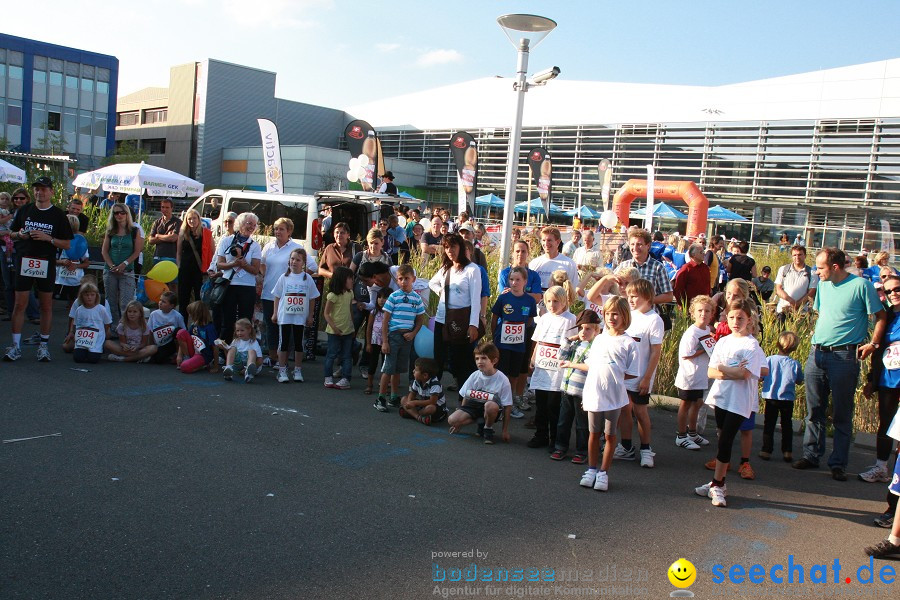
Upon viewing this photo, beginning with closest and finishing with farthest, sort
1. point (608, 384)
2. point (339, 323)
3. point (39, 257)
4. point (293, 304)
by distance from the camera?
point (608, 384)
point (39, 257)
point (339, 323)
point (293, 304)

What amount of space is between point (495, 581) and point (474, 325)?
371 centimetres

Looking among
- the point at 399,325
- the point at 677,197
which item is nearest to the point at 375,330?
the point at 399,325

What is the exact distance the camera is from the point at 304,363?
991 cm

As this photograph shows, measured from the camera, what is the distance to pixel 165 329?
9023 millimetres

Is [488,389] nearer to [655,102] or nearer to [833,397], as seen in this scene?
[833,397]

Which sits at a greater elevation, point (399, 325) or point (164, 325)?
point (399, 325)

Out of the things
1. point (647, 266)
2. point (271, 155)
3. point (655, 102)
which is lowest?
point (647, 266)

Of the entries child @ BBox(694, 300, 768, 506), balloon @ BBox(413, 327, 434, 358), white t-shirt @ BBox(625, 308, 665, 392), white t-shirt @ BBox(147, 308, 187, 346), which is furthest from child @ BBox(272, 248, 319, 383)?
child @ BBox(694, 300, 768, 506)

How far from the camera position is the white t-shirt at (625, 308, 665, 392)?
6.26 meters

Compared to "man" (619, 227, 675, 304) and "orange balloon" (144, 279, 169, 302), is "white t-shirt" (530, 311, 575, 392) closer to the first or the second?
"man" (619, 227, 675, 304)

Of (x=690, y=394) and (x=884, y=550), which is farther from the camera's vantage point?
(x=690, y=394)

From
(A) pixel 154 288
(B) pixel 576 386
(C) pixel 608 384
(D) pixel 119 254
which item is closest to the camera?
(C) pixel 608 384

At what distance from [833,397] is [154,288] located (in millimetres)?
8725

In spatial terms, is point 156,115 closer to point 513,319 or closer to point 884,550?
point 513,319
